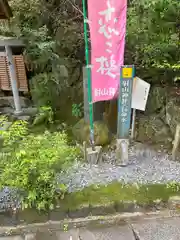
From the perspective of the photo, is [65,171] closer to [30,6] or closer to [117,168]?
[117,168]

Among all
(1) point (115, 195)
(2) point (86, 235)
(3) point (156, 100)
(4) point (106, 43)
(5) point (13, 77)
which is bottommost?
(2) point (86, 235)

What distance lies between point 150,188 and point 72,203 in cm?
106

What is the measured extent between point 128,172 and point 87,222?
3.12 feet

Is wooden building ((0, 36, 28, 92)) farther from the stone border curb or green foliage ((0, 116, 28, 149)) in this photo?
the stone border curb

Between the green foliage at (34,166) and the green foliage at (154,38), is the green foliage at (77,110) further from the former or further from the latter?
the green foliage at (34,166)

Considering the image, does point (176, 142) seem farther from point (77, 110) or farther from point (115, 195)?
point (77, 110)

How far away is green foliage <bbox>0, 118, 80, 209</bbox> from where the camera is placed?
7.88ft

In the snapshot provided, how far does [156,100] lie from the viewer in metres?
3.98

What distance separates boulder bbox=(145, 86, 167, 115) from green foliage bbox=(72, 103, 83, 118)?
5.29ft

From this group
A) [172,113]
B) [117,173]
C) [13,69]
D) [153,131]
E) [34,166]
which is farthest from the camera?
[13,69]

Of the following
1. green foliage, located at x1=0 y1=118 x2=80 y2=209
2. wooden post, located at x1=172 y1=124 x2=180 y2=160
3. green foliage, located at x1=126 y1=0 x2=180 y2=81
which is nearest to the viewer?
green foliage, located at x1=0 y1=118 x2=80 y2=209

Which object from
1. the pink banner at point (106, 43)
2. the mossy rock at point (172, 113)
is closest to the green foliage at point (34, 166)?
the pink banner at point (106, 43)

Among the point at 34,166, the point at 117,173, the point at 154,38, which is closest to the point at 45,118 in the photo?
the point at 117,173

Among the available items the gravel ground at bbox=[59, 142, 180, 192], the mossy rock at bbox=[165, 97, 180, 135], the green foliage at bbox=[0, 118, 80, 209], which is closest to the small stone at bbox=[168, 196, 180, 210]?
the gravel ground at bbox=[59, 142, 180, 192]
